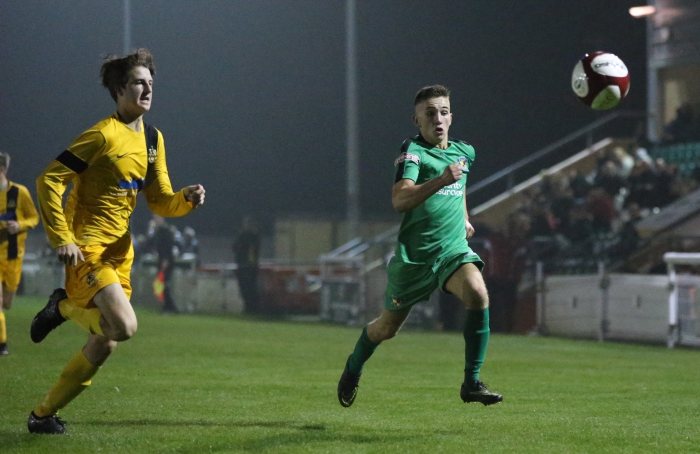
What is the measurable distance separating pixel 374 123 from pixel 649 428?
2230 centimetres

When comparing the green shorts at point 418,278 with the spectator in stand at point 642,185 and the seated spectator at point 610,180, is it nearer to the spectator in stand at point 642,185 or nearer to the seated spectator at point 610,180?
the spectator in stand at point 642,185

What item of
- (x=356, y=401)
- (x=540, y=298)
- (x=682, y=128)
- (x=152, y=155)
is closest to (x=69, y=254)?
(x=152, y=155)

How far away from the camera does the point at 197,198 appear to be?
6340 millimetres

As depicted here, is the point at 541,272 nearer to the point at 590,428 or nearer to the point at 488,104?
the point at 590,428

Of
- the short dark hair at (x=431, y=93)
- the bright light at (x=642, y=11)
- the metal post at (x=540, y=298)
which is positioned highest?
the bright light at (x=642, y=11)

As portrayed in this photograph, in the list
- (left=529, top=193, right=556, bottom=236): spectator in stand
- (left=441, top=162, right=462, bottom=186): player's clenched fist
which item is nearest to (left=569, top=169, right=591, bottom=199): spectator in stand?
(left=529, top=193, right=556, bottom=236): spectator in stand

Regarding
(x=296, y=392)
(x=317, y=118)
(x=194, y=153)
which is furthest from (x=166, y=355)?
(x=317, y=118)

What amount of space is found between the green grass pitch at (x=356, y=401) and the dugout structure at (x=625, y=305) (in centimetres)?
73

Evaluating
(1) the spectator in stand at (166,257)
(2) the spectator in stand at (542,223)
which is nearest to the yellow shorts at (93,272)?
(2) the spectator in stand at (542,223)

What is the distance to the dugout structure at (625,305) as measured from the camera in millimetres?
14297

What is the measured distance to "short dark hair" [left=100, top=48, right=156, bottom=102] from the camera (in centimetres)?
613

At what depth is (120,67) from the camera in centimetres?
615

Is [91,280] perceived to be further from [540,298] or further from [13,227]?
[540,298]

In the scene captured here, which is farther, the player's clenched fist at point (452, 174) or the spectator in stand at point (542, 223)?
the spectator in stand at point (542, 223)
